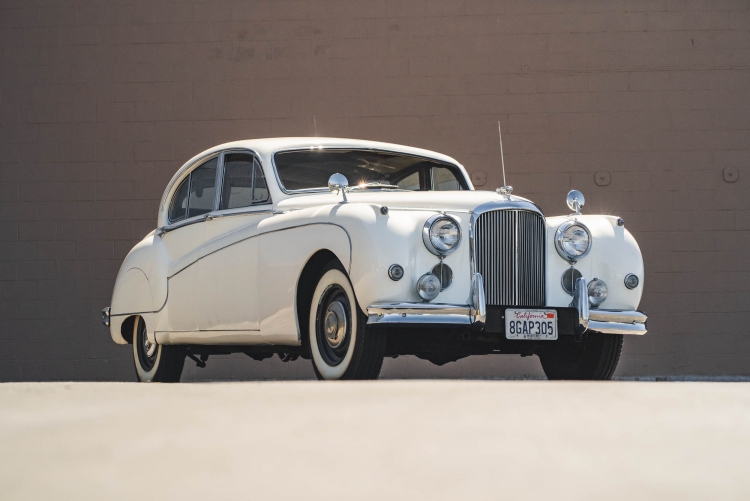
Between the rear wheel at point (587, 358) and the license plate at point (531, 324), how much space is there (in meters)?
0.72

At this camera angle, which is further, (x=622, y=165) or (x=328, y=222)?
(x=622, y=165)

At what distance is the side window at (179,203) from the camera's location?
8.09m

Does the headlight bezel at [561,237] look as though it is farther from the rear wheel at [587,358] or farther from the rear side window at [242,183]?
the rear side window at [242,183]

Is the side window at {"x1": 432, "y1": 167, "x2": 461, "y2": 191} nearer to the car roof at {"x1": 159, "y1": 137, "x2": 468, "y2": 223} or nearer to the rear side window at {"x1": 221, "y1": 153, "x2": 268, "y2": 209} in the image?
the car roof at {"x1": 159, "y1": 137, "x2": 468, "y2": 223}

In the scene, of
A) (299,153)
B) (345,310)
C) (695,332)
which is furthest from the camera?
(695,332)

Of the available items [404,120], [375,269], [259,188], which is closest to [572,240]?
[375,269]

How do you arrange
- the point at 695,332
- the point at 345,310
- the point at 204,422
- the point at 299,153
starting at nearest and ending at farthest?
the point at 204,422
the point at 345,310
the point at 299,153
the point at 695,332

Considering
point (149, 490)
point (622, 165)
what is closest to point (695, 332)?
point (622, 165)

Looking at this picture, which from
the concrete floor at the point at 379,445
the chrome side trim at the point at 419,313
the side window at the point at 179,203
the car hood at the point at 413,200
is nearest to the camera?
the concrete floor at the point at 379,445

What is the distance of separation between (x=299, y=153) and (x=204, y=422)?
4228 mm

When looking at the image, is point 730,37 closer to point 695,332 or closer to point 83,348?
point 695,332

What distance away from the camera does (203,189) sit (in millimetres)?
7844

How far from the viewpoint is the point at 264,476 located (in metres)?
2.42

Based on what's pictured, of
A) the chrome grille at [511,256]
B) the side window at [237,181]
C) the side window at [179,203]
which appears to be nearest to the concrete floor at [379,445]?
the chrome grille at [511,256]
